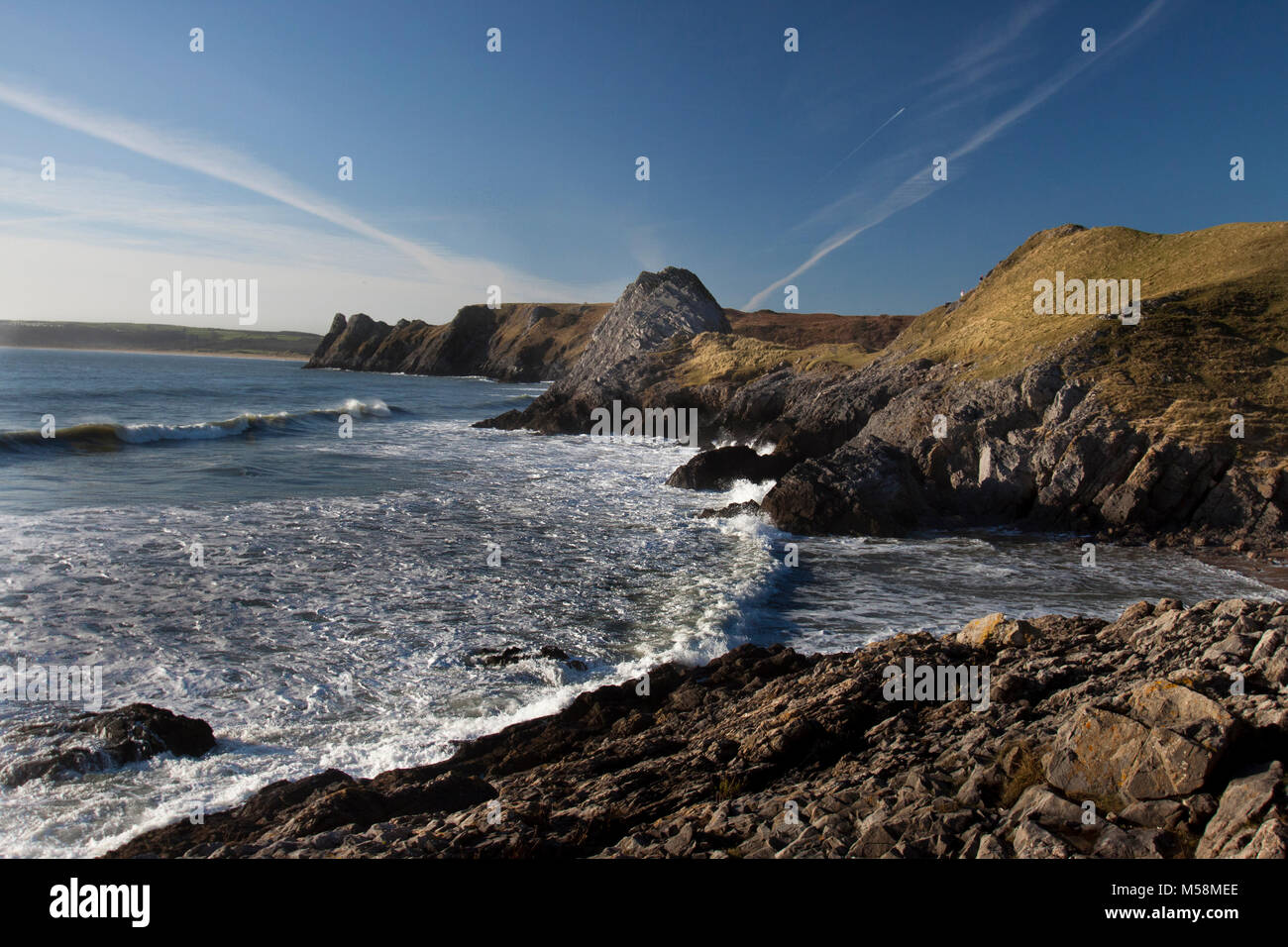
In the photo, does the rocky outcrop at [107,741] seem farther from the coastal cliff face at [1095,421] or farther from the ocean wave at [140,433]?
the ocean wave at [140,433]

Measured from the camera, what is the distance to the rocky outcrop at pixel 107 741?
7598mm

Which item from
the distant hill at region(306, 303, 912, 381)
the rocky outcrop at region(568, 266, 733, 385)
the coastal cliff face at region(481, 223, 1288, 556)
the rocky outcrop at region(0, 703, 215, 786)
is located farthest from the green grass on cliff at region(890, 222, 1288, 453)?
the distant hill at region(306, 303, 912, 381)

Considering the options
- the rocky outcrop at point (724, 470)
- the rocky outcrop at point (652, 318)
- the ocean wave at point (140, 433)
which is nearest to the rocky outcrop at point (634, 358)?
the rocky outcrop at point (652, 318)

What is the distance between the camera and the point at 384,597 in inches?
538

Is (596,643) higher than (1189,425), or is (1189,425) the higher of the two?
(1189,425)

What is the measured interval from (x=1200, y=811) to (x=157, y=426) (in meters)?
44.8

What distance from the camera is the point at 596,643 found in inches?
463

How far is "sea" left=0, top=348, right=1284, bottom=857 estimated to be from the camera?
8367mm

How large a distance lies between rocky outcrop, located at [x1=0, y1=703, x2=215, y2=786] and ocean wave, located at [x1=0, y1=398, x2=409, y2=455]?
29.4 m

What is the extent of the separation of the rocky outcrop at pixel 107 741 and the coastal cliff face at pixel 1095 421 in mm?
15351

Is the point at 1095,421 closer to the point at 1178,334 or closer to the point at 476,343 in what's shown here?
the point at 1178,334

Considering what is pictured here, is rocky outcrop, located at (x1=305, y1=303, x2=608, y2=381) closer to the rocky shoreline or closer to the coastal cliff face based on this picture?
the coastal cliff face
